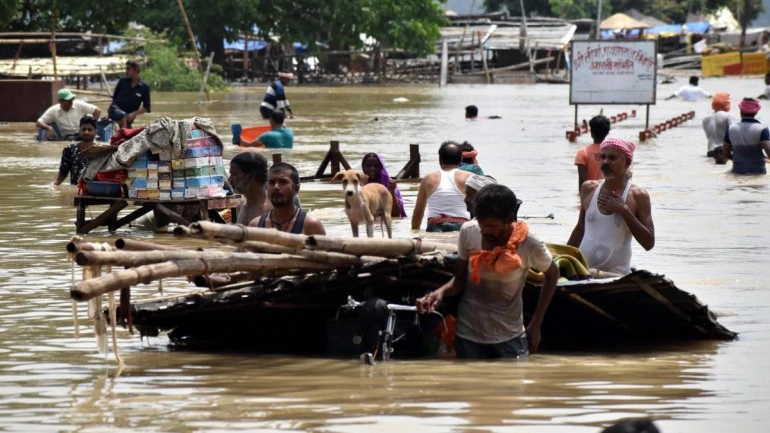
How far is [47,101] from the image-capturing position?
31.1 m

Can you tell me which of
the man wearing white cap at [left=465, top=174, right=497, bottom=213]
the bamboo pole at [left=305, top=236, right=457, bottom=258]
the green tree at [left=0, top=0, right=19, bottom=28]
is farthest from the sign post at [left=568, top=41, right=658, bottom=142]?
the bamboo pole at [left=305, top=236, right=457, bottom=258]

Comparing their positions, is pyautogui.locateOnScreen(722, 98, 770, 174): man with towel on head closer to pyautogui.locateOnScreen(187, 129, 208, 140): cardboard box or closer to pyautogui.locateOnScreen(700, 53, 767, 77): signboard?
pyautogui.locateOnScreen(187, 129, 208, 140): cardboard box

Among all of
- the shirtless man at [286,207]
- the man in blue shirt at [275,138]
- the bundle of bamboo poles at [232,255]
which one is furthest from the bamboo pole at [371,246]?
the man in blue shirt at [275,138]

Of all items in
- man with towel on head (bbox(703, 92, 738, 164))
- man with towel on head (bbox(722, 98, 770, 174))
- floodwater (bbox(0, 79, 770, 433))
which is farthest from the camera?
man with towel on head (bbox(703, 92, 738, 164))

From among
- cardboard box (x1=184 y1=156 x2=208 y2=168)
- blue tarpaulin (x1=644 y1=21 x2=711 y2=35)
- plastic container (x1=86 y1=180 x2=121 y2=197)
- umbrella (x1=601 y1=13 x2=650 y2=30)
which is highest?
umbrella (x1=601 y1=13 x2=650 y2=30)

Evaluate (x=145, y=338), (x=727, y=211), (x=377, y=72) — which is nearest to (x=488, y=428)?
(x=145, y=338)

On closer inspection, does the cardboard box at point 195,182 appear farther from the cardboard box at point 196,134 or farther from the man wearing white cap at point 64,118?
the man wearing white cap at point 64,118

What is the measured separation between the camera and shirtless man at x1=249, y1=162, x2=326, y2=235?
8367 millimetres

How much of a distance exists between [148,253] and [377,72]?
183 ft

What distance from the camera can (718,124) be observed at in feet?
72.8

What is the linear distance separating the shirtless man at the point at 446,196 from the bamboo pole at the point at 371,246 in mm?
3713

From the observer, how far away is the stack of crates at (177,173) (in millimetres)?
13418

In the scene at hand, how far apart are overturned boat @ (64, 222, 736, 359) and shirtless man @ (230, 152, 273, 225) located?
685mm

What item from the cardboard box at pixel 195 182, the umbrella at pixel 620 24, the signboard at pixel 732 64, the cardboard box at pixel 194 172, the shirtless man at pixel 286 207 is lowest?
the signboard at pixel 732 64
